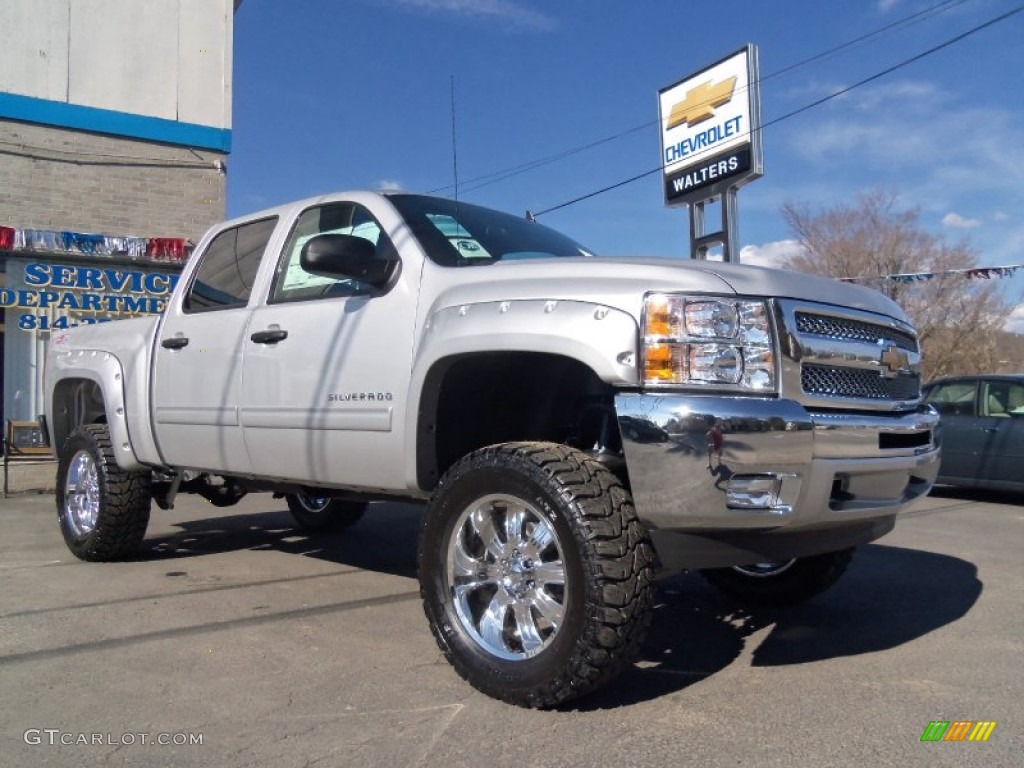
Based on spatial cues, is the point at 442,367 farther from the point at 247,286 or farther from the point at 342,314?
the point at 247,286

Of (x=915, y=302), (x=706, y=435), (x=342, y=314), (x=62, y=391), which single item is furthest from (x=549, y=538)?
(x=915, y=302)

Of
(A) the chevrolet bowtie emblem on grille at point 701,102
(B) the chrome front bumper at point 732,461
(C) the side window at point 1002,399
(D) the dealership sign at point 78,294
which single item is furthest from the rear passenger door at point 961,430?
(D) the dealership sign at point 78,294

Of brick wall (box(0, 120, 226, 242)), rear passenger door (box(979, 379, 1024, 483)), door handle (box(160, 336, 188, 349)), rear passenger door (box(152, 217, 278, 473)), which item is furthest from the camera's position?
brick wall (box(0, 120, 226, 242))

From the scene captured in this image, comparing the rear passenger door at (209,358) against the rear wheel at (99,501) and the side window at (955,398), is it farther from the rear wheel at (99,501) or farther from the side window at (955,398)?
the side window at (955,398)

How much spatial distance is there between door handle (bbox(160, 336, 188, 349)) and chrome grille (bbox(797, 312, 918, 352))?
352 cm

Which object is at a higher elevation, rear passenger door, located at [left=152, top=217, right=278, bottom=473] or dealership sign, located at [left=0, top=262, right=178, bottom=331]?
dealership sign, located at [left=0, top=262, right=178, bottom=331]

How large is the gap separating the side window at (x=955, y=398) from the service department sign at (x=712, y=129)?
16.2 feet

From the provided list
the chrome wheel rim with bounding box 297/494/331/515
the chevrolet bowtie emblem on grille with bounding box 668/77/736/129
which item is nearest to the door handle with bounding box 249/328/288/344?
the chrome wheel rim with bounding box 297/494/331/515

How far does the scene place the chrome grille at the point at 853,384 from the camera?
10.2 ft

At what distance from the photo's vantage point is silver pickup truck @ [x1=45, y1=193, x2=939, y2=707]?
2.90 m

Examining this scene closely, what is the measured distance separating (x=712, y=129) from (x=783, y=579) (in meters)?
11.9

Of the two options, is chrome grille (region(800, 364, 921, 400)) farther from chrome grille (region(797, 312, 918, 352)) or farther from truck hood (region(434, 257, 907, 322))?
truck hood (region(434, 257, 907, 322))

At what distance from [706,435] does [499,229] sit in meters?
2.03

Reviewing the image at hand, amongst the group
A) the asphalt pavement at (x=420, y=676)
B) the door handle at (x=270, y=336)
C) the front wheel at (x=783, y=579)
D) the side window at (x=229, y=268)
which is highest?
the side window at (x=229, y=268)
